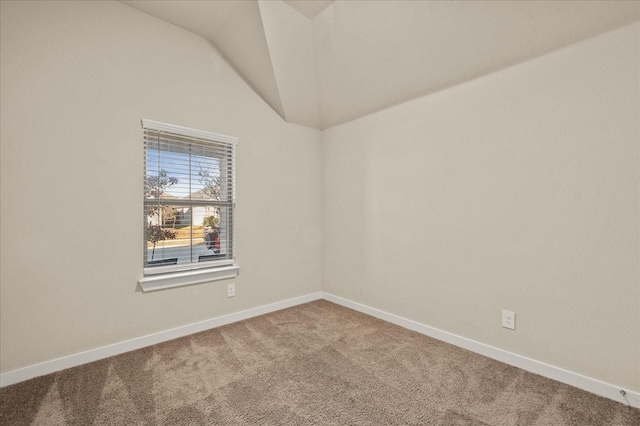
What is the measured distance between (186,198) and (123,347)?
4.30 feet

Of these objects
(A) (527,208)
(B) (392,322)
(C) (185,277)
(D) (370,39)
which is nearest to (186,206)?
(C) (185,277)

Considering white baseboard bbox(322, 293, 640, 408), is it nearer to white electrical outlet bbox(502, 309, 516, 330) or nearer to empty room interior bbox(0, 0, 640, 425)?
empty room interior bbox(0, 0, 640, 425)

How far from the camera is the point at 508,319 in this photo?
215 centimetres

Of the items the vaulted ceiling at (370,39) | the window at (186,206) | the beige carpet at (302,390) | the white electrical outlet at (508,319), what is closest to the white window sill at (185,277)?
the window at (186,206)

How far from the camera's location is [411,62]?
8.02 feet

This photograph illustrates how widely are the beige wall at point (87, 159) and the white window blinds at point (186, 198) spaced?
3.7 inches

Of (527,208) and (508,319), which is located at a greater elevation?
(527,208)

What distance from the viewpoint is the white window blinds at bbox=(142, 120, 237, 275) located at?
2.51m

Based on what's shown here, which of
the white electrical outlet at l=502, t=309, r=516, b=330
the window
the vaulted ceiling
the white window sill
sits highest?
the vaulted ceiling

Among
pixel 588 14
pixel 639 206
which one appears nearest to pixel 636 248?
pixel 639 206

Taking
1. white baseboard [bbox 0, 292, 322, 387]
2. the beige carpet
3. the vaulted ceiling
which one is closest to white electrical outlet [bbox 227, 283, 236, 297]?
white baseboard [bbox 0, 292, 322, 387]

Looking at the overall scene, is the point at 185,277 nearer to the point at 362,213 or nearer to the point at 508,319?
the point at 362,213

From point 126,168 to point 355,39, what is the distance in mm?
2220

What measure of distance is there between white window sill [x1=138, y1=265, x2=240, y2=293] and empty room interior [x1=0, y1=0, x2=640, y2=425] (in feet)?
0.06
